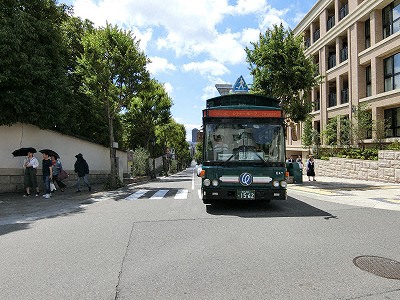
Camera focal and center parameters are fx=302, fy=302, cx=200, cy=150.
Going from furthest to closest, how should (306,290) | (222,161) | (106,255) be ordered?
(222,161) < (106,255) < (306,290)

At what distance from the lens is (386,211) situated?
7.95 m

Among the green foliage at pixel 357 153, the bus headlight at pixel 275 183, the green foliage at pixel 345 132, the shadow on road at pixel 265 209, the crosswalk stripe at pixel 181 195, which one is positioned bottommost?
the crosswalk stripe at pixel 181 195

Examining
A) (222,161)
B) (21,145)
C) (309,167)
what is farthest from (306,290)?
(309,167)

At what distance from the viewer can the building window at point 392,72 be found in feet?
65.2

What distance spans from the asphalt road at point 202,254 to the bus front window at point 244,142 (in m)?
1.50

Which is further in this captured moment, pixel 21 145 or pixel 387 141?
pixel 387 141

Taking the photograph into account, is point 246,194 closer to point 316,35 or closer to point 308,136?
point 308,136

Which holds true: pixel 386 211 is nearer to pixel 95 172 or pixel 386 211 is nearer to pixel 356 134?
pixel 356 134

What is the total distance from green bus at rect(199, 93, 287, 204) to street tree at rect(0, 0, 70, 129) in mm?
8522

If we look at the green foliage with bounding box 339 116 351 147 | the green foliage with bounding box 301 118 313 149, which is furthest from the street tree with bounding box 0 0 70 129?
the green foliage with bounding box 301 118 313 149

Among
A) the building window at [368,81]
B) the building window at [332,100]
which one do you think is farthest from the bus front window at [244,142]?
the building window at [332,100]

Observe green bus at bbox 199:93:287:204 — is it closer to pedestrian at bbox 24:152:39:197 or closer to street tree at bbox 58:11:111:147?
pedestrian at bbox 24:152:39:197

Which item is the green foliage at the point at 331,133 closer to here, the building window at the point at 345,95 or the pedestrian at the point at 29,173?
the building window at the point at 345,95

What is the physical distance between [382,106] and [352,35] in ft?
23.2
